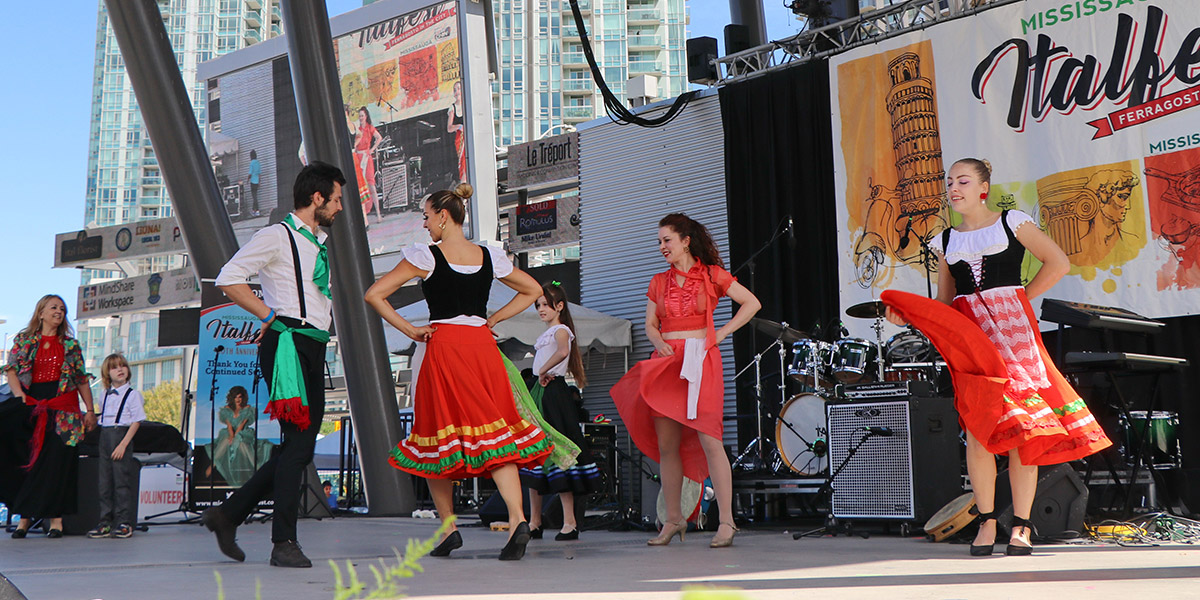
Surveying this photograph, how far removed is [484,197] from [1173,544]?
10301mm

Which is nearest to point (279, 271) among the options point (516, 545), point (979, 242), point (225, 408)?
point (516, 545)

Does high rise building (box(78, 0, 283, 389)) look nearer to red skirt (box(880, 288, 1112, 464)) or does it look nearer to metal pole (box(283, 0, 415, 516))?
metal pole (box(283, 0, 415, 516))

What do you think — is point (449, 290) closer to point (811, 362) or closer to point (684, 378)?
point (684, 378)

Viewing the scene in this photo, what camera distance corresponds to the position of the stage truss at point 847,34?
7.60m

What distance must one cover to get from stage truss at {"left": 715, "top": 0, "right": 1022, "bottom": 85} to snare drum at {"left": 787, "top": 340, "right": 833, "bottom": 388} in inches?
111

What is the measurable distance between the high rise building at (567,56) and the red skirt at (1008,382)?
70.4 metres

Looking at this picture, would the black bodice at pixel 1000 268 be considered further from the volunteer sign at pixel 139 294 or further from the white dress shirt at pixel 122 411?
the volunteer sign at pixel 139 294

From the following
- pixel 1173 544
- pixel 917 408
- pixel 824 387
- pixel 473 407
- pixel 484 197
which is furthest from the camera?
pixel 484 197

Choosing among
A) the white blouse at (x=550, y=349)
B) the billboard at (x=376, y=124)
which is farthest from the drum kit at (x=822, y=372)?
the billboard at (x=376, y=124)

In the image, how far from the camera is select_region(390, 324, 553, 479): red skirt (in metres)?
4.00

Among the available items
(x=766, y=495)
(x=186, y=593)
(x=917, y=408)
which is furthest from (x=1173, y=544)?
(x=186, y=593)

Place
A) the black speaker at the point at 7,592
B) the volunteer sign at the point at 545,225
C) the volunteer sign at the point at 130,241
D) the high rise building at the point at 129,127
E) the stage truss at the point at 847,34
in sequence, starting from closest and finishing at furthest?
1. the black speaker at the point at 7,592
2. the stage truss at the point at 847,34
3. the volunteer sign at the point at 545,225
4. the volunteer sign at the point at 130,241
5. the high rise building at the point at 129,127

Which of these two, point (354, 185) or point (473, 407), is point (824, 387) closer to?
point (473, 407)

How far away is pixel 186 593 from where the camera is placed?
2936 millimetres
